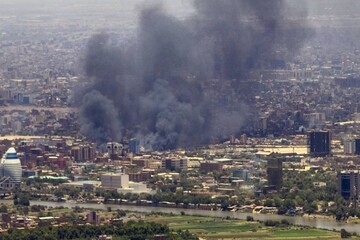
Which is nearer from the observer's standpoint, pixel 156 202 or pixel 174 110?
pixel 156 202

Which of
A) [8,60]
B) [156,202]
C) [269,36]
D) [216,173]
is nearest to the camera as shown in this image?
[156,202]

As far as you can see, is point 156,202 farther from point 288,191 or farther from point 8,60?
point 8,60

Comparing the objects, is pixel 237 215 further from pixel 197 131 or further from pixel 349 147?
pixel 197 131

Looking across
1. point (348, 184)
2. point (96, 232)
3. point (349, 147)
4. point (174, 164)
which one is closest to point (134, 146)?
point (174, 164)

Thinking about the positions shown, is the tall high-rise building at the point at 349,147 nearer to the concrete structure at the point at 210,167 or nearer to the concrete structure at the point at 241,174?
the concrete structure at the point at 210,167

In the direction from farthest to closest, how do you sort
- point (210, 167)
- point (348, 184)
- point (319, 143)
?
point (319, 143) < point (210, 167) < point (348, 184)

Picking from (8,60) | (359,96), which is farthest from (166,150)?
(8,60)

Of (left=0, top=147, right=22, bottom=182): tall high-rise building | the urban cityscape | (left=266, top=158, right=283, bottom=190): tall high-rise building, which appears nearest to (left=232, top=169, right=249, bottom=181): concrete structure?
the urban cityscape
